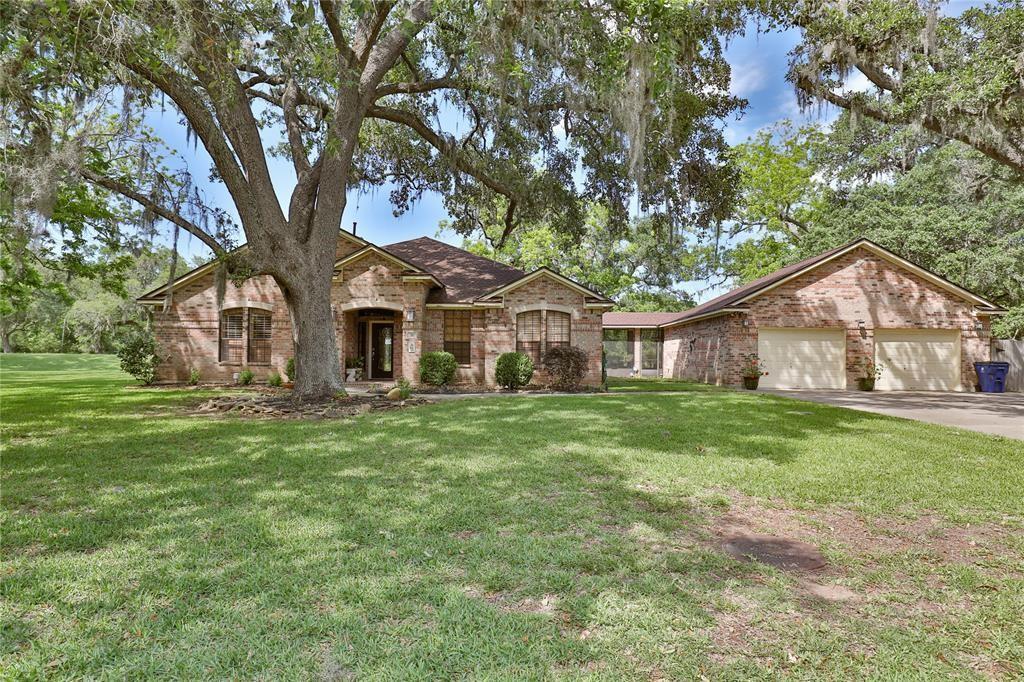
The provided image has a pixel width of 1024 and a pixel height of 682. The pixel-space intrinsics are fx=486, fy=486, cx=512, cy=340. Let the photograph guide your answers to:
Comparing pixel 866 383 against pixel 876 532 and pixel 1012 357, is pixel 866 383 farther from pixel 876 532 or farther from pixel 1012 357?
pixel 876 532

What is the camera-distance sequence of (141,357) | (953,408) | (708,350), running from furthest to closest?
(708,350) → (141,357) → (953,408)

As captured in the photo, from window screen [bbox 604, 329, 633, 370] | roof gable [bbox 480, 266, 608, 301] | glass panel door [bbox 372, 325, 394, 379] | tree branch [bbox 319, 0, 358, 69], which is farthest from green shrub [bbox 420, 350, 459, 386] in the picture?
window screen [bbox 604, 329, 633, 370]

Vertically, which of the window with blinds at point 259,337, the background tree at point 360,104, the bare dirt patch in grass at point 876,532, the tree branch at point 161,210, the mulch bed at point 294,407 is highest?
the background tree at point 360,104

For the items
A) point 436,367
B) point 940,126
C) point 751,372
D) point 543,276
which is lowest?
point 751,372

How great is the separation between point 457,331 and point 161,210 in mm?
8955

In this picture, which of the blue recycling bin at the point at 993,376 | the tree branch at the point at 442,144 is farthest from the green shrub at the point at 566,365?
the blue recycling bin at the point at 993,376

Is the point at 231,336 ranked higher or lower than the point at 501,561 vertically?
higher

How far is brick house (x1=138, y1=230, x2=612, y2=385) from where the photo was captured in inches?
629

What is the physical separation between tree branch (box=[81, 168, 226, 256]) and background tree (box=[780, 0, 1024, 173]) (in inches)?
526

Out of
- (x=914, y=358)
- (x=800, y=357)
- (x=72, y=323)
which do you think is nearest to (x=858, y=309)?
(x=800, y=357)

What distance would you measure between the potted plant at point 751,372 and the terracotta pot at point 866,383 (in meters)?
3.12

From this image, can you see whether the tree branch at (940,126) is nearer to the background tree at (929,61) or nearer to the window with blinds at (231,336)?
the background tree at (929,61)

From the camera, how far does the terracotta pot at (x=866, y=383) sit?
16219mm

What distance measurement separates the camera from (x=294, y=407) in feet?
32.8
